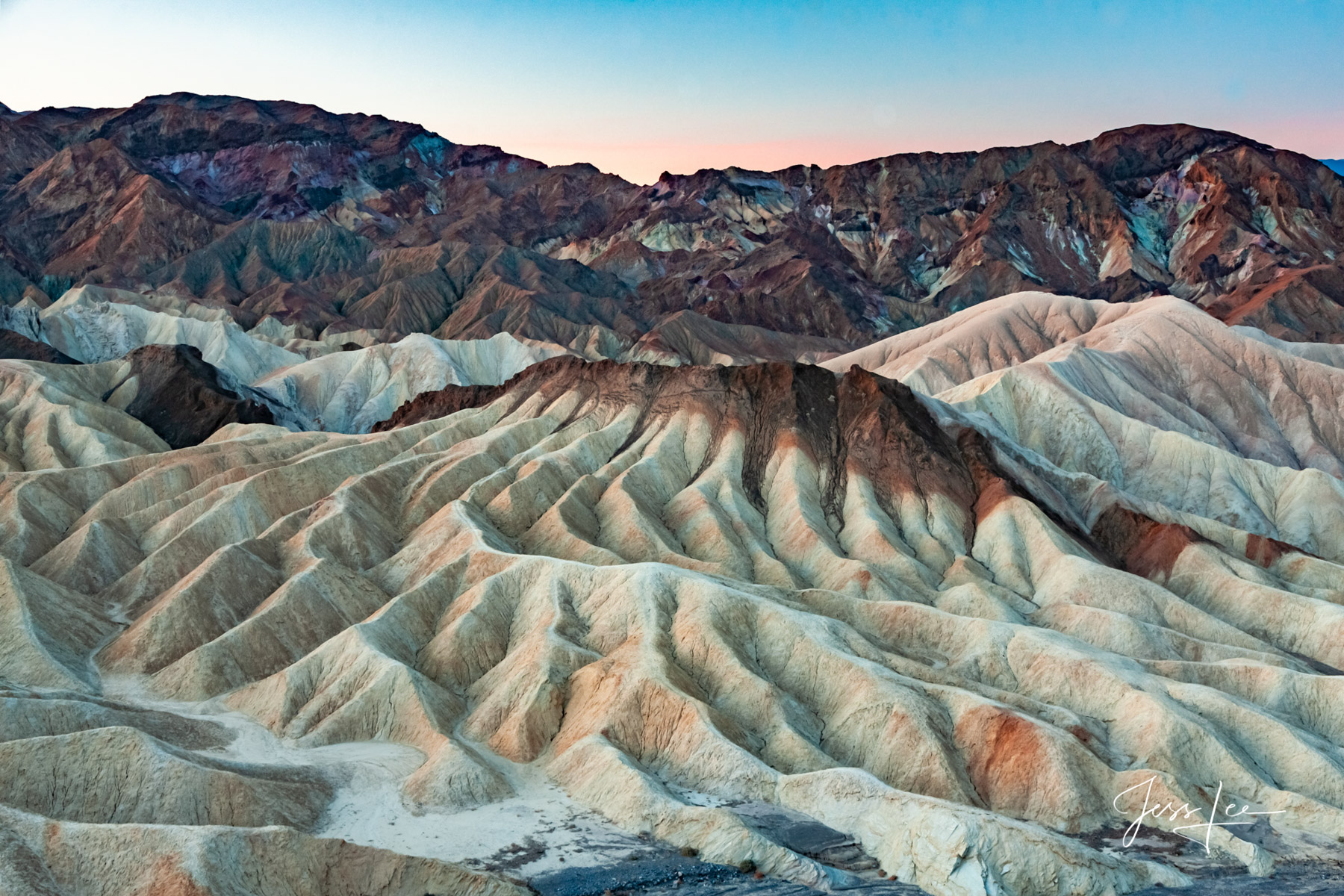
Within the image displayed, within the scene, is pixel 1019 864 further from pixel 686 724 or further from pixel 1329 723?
pixel 1329 723

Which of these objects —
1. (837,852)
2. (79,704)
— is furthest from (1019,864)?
(79,704)
